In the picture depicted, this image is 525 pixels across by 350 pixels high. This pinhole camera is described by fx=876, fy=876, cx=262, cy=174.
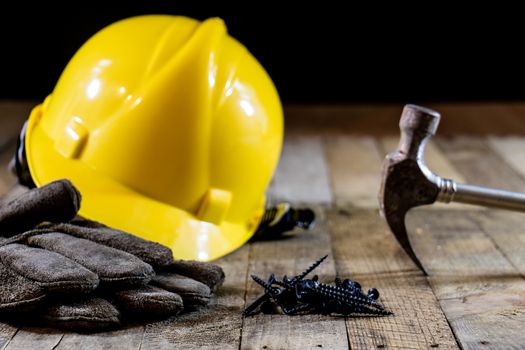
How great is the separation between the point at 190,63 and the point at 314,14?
9.10ft

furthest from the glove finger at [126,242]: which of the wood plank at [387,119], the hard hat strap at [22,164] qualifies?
the wood plank at [387,119]

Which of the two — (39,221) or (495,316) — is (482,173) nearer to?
(495,316)

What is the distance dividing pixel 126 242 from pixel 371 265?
71 centimetres

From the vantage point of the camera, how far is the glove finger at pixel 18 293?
184 cm

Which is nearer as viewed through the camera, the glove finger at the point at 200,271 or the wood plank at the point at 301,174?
the glove finger at the point at 200,271

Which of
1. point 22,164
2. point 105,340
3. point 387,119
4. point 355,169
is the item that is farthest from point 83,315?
point 387,119

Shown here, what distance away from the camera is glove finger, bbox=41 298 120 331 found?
1841 mm

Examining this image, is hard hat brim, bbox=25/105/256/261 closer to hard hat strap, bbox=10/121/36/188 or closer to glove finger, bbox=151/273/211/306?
hard hat strap, bbox=10/121/36/188

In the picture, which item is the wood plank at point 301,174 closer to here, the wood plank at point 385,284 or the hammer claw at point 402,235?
the wood plank at point 385,284

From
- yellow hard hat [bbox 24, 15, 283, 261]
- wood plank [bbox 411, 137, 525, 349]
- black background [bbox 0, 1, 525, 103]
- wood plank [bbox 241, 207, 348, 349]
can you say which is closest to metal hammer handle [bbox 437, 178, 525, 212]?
wood plank [bbox 411, 137, 525, 349]

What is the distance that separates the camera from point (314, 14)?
16.4 ft

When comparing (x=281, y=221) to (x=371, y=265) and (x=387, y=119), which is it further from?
(x=387, y=119)

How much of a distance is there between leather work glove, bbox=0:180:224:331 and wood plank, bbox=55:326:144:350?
0.08 feet

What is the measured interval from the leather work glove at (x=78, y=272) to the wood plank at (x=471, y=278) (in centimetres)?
58
